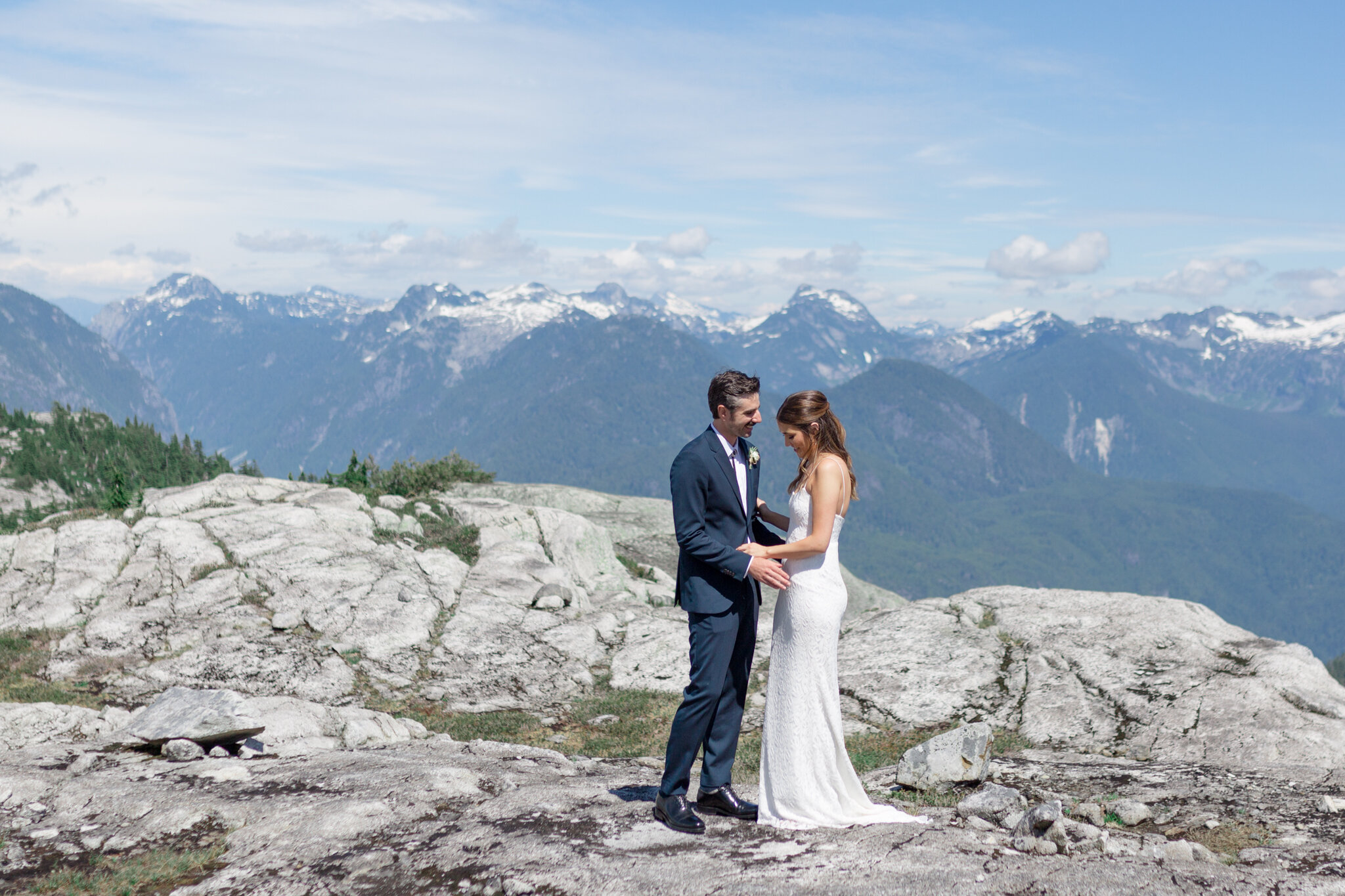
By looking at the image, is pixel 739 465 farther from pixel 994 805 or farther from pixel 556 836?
pixel 994 805

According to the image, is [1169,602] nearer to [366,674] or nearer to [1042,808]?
[1042,808]

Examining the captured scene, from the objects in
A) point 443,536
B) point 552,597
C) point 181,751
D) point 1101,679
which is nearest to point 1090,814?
point 1101,679

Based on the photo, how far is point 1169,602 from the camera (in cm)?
1998

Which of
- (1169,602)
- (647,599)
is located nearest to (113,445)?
(647,599)

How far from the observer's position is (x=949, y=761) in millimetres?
10523

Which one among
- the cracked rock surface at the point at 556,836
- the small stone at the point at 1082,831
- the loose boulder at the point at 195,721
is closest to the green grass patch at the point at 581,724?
the cracked rock surface at the point at 556,836

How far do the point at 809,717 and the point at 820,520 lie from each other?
221cm

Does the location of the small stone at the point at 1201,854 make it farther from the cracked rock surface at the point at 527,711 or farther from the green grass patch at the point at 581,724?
the green grass patch at the point at 581,724

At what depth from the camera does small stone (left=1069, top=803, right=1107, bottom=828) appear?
8.96 metres

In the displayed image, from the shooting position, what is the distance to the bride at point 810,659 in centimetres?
820

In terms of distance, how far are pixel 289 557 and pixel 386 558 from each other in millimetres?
2665

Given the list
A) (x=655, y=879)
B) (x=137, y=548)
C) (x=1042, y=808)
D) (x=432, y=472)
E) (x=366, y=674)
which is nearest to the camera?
(x=655, y=879)

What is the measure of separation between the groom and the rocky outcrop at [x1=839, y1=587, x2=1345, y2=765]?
29.0 feet

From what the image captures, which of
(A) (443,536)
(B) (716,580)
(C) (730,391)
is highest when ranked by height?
(C) (730,391)
